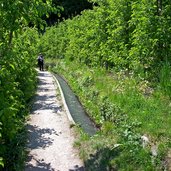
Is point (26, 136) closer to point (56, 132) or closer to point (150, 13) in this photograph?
point (56, 132)

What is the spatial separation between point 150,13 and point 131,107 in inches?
128

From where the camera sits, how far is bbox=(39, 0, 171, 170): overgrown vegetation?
801 centimetres

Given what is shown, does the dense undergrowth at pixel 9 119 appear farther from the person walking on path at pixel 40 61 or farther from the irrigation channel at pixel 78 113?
the person walking on path at pixel 40 61

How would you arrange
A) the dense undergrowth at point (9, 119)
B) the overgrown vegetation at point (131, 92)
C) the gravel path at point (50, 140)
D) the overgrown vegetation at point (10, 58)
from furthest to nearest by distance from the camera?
1. the gravel path at point (50, 140)
2. the overgrown vegetation at point (131, 92)
3. the dense undergrowth at point (9, 119)
4. the overgrown vegetation at point (10, 58)

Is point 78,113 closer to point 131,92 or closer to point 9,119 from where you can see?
point 131,92

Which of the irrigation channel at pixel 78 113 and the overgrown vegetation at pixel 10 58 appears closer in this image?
the overgrown vegetation at pixel 10 58

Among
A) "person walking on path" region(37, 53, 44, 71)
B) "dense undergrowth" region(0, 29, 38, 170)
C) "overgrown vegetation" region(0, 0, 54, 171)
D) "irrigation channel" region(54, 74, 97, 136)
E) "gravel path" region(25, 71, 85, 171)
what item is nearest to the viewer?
"overgrown vegetation" region(0, 0, 54, 171)

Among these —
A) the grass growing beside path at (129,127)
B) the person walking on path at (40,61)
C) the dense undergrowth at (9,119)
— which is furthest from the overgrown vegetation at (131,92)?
the person walking on path at (40,61)

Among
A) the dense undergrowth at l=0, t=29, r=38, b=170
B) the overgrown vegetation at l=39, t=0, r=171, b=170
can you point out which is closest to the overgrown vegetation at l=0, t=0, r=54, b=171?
the dense undergrowth at l=0, t=29, r=38, b=170

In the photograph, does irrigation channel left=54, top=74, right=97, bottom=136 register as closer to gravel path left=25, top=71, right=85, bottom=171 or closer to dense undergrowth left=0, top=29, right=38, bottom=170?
gravel path left=25, top=71, right=85, bottom=171

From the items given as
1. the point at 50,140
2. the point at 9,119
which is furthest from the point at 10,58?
the point at 50,140

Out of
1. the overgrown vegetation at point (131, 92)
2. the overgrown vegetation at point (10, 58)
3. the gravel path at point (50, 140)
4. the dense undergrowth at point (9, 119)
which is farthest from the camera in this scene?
the gravel path at point (50, 140)

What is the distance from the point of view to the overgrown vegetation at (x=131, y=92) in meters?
8.01

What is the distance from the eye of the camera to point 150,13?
11367 mm
